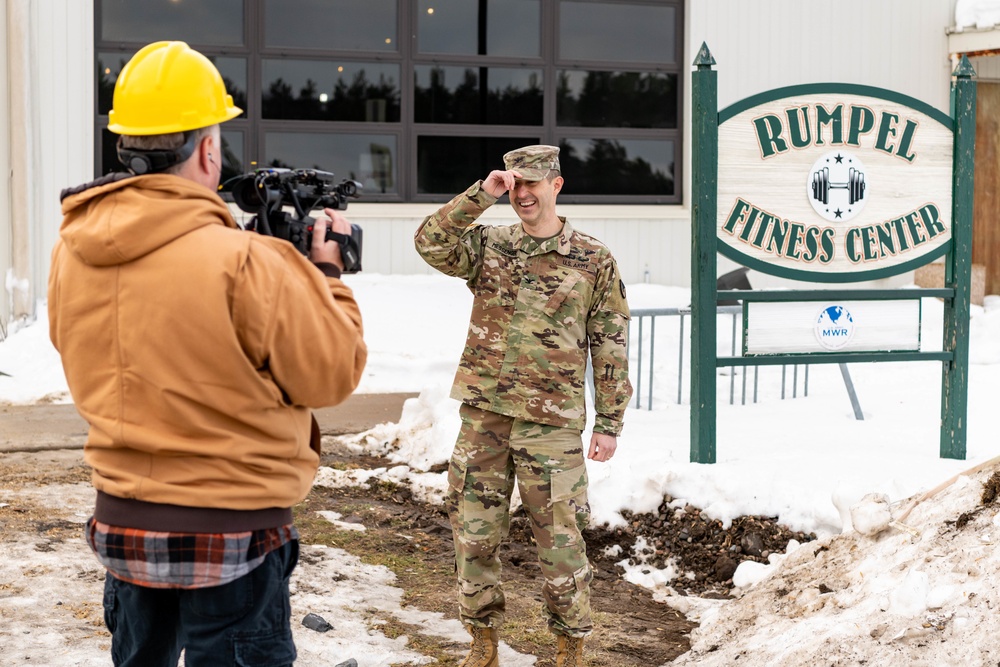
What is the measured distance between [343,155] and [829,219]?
7.71 meters

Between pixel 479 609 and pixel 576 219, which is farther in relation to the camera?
pixel 576 219

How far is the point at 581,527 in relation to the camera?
4195 mm

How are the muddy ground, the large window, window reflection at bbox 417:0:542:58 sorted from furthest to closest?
1. window reflection at bbox 417:0:542:58
2. the large window
3. the muddy ground

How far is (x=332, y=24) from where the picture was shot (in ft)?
43.5

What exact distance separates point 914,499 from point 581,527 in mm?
1638

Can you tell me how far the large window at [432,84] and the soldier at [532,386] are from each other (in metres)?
9.26

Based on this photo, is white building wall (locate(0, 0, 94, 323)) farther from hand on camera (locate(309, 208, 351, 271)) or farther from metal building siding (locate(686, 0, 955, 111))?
hand on camera (locate(309, 208, 351, 271))

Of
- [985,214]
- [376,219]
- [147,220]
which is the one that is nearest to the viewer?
[147,220]

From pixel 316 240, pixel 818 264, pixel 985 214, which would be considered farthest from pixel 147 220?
pixel 985 214

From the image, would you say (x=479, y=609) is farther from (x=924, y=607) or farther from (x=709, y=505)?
(x=709, y=505)

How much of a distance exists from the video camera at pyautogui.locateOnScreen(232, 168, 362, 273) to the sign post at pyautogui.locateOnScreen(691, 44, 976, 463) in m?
3.99

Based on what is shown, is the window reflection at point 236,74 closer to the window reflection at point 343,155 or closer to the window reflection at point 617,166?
the window reflection at point 343,155

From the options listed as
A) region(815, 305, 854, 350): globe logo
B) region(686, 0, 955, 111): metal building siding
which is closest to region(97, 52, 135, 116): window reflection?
region(686, 0, 955, 111): metal building siding

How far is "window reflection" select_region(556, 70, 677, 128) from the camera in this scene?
14.0 m
